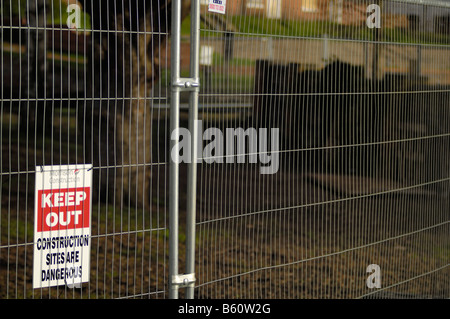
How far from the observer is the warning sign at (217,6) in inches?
172

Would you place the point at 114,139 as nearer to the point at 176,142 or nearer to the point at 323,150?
the point at 176,142

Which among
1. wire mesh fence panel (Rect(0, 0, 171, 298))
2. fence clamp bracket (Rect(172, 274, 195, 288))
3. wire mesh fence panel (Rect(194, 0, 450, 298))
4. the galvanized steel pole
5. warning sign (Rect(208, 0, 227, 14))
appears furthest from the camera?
wire mesh fence panel (Rect(194, 0, 450, 298))

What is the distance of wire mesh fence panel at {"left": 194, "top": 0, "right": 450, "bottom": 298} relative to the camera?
178 inches

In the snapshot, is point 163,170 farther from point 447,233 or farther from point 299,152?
point 447,233

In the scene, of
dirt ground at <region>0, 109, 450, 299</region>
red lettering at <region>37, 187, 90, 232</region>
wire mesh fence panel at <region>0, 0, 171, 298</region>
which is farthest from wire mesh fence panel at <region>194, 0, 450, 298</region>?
red lettering at <region>37, 187, 90, 232</region>

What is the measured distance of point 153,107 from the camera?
13.9 ft

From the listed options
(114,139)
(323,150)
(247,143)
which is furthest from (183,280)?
(323,150)

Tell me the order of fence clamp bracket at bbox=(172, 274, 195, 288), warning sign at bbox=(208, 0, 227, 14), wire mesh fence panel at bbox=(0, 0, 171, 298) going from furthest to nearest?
1. warning sign at bbox=(208, 0, 227, 14)
2. fence clamp bracket at bbox=(172, 274, 195, 288)
3. wire mesh fence panel at bbox=(0, 0, 171, 298)

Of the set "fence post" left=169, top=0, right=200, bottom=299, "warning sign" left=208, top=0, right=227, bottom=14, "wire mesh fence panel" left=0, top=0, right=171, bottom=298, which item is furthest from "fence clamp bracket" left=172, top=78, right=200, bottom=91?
"warning sign" left=208, top=0, right=227, bottom=14

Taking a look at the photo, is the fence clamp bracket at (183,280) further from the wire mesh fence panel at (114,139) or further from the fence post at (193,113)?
the wire mesh fence panel at (114,139)

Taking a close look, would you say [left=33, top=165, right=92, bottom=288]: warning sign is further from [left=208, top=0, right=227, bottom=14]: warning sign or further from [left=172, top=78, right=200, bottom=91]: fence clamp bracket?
[left=208, top=0, right=227, bottom=14]: warning sign

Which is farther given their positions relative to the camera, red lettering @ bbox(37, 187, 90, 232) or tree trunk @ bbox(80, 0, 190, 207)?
tree trunk @ bbox(80, 0, 190, 207)

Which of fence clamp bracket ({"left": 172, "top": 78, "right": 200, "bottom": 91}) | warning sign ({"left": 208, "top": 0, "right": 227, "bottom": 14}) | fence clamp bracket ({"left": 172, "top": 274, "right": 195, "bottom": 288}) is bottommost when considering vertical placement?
fence clamp bracket ({"left": 172, "top": 274, "right": 195, "bottom": 288})

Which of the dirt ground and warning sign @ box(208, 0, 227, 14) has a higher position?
warning sign @ box(208, 0, 227, 14)
